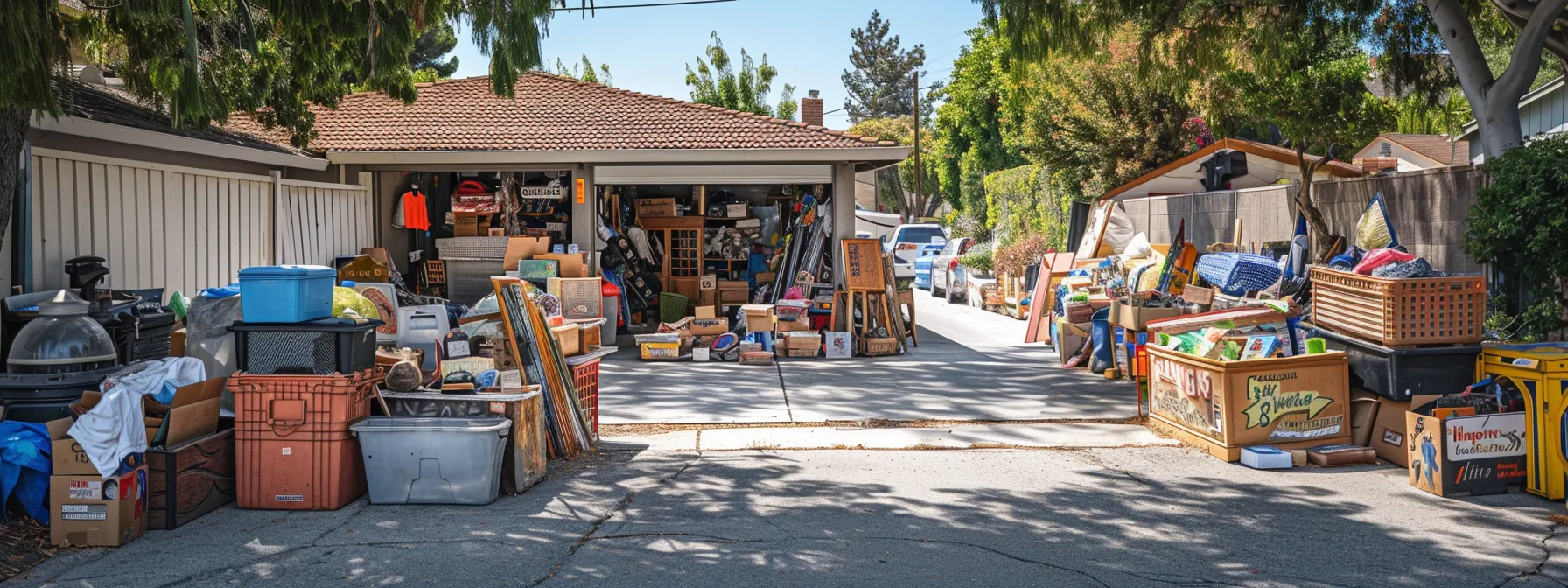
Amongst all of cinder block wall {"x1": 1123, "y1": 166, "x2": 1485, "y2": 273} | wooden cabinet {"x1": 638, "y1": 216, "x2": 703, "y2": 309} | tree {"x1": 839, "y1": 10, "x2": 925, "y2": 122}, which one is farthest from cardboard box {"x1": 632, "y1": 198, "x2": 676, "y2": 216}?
tree {"x1": 839, "y1": 10, "x2": 925, "y2": 122}

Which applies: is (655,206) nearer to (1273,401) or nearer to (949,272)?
(949,272)

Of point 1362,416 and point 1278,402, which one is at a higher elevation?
point 1278,402

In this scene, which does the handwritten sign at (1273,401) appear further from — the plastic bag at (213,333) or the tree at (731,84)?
the tree at (731,84)

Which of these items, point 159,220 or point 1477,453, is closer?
point 1477,453

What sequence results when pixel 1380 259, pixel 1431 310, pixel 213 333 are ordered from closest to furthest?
pixel 1431 310 < pixel 213 333 < pixel 1380 259

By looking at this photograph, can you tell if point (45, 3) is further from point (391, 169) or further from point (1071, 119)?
point (1071, 119)

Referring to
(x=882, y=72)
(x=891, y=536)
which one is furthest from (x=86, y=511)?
(x=882, y=72)

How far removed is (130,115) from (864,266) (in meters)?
8.65

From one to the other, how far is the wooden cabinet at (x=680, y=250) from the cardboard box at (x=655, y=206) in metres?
0.07

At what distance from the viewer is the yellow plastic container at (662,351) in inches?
570

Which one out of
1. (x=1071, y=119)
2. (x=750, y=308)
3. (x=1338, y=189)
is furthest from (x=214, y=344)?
(x=1071, y=119)

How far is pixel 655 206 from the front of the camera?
18594 mm

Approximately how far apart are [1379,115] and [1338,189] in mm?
12241

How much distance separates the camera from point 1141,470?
7.88 meters
